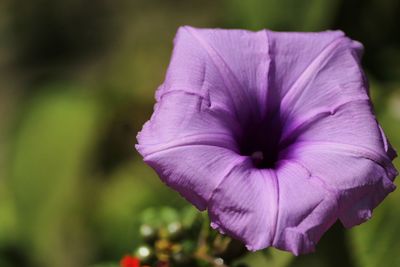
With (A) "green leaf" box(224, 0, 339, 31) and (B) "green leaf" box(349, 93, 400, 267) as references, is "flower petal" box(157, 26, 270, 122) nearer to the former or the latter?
(B) "green leaf" box(349, 93, 400, 267)

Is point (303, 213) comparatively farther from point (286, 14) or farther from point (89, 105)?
point (89, 105)

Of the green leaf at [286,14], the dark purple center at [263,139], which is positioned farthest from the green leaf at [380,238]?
the green leaf at [286,14]

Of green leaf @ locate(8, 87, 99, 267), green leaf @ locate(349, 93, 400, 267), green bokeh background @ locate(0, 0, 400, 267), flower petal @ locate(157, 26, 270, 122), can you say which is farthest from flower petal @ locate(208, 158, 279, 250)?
green leaf @ locate(8, 87, 99, 267)

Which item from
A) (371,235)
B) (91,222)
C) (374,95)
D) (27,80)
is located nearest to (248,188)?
(371,235)

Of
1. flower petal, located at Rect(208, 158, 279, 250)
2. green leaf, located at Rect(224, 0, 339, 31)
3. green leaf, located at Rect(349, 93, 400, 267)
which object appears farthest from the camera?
green leaf, located at Rect(224, 0, 339, 31)

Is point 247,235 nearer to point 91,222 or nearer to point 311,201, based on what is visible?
point 311,201

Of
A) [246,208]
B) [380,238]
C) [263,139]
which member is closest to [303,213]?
[246,208]
